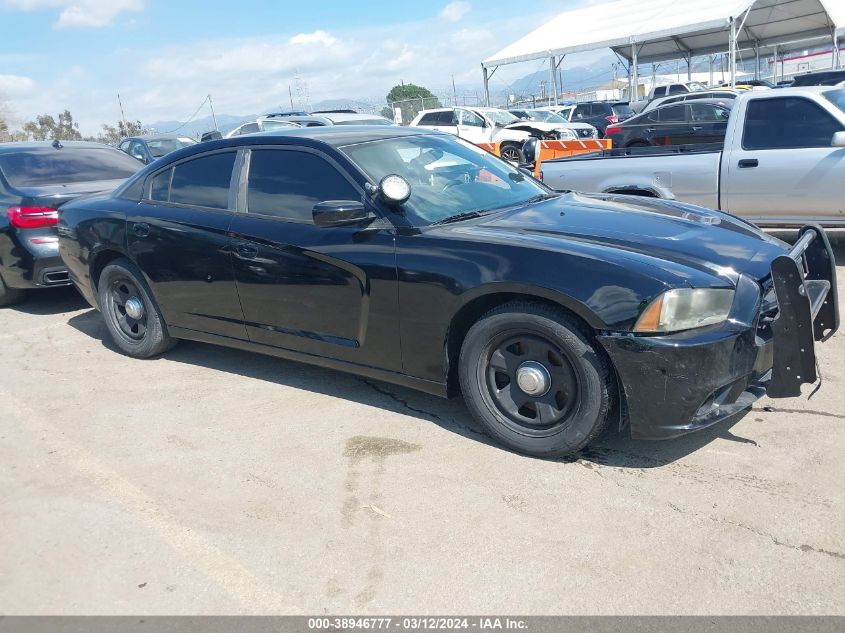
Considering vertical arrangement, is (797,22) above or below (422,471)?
above

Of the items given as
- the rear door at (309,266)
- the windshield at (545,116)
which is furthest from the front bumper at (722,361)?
the windshield at (545,116)

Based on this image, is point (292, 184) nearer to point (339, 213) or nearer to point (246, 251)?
point (246, 251)

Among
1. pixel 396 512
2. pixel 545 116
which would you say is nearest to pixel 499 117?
pixel 545 116

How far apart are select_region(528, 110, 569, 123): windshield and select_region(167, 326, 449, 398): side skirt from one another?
19.1 metres

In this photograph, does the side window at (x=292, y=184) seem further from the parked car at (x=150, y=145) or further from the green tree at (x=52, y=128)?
the green tree at (x=52, y=128)

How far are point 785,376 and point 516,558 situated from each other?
1.52 m

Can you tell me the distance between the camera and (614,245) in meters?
3.40

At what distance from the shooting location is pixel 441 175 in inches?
170

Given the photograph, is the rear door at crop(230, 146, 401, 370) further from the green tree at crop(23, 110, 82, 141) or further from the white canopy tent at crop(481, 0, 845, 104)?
the green tree at crop(23, 110, 82, 141)

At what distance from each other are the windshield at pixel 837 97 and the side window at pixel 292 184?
18.2 ft

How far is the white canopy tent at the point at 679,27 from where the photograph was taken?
87.1 feet

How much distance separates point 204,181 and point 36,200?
9.30 feet
